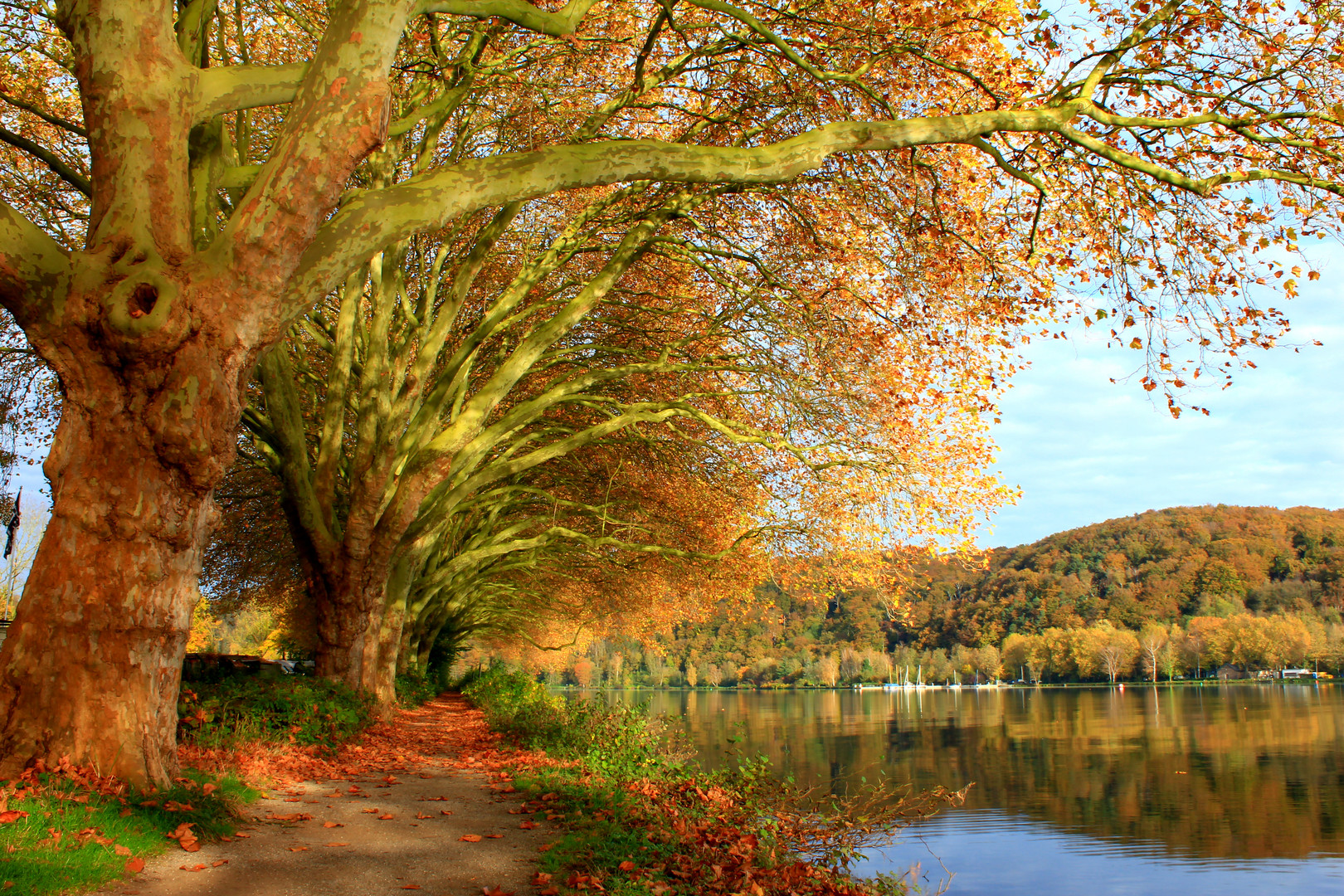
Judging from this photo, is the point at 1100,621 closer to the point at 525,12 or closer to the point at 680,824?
the point at 680,824

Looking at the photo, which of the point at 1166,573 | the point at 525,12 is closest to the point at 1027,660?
the point at 1166,573

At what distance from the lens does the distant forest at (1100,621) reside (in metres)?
104

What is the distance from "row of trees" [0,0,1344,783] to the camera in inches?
215

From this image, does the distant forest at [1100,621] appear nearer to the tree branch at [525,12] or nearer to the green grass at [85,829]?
the green grass at [85,829]

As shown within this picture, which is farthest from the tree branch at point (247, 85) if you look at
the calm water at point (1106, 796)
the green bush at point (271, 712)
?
the calm water at point (1106, 796)

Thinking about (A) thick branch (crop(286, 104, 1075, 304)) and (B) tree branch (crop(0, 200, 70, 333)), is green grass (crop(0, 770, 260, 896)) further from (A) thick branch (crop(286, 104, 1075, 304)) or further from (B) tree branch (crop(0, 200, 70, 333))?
(A) thick branch (crop(286, 104, 1075, 304))

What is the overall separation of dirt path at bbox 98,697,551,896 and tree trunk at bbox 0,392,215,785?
100 cm

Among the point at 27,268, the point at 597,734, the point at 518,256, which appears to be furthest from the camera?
the point at 518,256

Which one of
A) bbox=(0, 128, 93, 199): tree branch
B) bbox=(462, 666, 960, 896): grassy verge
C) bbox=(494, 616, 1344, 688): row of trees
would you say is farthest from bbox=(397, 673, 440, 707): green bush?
bbox=(494, 616, 1344, 688): row of trees

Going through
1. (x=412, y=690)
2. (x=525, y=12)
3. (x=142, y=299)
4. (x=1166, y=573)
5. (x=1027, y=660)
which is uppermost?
(x=1166, y=573)

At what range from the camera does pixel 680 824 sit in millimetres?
6504

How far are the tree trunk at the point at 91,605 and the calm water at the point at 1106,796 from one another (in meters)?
6.86

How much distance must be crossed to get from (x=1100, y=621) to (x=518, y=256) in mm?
124194

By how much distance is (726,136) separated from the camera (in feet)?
33.8
